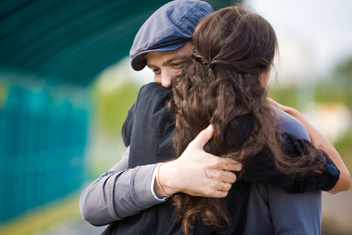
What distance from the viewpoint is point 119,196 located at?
176 cm

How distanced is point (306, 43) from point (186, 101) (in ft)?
167

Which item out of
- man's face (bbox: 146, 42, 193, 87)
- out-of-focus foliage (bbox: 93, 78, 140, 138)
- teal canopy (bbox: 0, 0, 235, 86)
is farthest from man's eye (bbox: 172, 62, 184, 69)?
out-of-focus foliage (bbox: 93, 78, 140, 138)

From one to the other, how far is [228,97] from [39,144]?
7.22 m

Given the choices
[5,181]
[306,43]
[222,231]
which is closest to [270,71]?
[222,231]

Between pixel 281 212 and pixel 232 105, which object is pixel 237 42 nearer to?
pixel 232 105

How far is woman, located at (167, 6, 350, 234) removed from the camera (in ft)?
4.99

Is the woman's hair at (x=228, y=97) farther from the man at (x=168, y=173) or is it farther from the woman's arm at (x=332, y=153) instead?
the woman's arm at (x=332, y=153)

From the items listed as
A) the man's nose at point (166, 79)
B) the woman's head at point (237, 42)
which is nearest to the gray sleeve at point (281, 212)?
the woman's head at point (237, 42)

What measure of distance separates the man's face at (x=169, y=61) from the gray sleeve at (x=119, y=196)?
0.41m

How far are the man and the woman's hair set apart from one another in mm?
68

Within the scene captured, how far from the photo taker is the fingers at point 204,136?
1.55 metres

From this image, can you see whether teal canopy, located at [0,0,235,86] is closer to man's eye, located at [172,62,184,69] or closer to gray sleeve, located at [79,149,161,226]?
man's eye, located at [172,62,184,69]

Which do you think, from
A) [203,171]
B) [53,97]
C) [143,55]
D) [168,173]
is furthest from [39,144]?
[203,171]

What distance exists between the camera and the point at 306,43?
49.8 m
